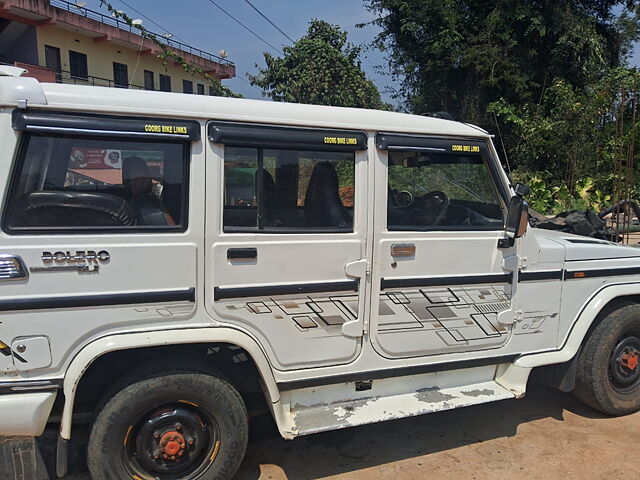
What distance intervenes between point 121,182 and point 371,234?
4.67 ft

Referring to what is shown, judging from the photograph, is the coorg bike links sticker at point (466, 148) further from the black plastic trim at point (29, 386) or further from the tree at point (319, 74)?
the tree at point (319, 74)

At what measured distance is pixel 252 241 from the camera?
9.39 feet

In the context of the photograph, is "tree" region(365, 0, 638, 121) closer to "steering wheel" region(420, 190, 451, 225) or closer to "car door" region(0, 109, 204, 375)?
"steering wheel" region(420, 190, 451, 225)

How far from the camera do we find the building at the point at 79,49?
23172 millimetres

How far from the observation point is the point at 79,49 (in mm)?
26000

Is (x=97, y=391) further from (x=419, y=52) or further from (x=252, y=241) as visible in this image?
(x=419, y=52)

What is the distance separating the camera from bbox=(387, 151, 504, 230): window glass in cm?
334

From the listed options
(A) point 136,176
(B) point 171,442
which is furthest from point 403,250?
(B) point 171,442

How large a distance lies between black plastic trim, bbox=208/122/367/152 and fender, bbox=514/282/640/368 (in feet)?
6.27

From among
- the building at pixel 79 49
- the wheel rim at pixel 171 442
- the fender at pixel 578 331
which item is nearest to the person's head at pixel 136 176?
the wheel rim at pixel 171 442

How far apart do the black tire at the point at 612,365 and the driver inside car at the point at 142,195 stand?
→ 3081 mm

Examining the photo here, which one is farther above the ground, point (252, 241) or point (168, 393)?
point (252, 241)

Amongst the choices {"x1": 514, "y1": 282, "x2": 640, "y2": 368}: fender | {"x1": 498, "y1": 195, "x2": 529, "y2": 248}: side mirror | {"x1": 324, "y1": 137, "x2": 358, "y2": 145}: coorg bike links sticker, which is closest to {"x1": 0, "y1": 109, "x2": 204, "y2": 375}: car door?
{"x1": 324, "y1": 137, "x2": 358, "y2": 145}: coorg bike links sticker

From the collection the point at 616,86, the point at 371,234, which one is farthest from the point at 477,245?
the point at 616,86
